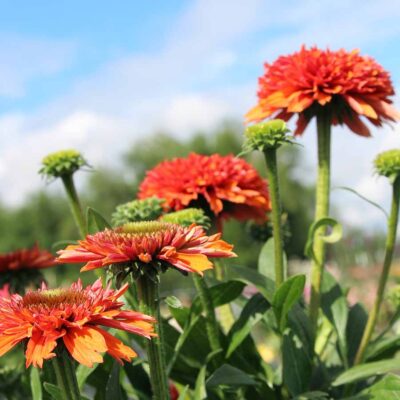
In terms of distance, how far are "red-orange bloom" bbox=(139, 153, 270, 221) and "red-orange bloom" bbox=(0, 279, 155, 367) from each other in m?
0.55

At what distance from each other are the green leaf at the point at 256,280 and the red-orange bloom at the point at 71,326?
0.37 m

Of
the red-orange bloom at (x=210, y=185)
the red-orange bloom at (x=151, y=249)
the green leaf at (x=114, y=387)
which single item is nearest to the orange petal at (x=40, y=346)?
the red-orange bloom at (x=151, y=249)

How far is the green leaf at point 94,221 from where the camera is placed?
112cm

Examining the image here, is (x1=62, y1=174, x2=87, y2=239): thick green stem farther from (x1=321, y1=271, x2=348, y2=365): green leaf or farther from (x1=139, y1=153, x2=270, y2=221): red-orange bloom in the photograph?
(x1=321, y1=271, x2=348, y2=365): green leaf

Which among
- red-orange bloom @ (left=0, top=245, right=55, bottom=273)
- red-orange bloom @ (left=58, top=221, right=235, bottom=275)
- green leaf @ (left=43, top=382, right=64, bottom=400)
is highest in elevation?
red-orange bloom @ (left=58, top=221, right=235, bottom=275)

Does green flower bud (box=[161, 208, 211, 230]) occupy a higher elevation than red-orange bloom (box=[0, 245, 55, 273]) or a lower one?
higher

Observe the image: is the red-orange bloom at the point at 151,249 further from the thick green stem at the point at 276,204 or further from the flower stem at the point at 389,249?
the flower stem at the point at 389,249

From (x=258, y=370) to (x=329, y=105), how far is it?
18.9 inches

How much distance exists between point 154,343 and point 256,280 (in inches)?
12.5

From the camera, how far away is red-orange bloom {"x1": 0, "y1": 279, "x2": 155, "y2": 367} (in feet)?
2.45

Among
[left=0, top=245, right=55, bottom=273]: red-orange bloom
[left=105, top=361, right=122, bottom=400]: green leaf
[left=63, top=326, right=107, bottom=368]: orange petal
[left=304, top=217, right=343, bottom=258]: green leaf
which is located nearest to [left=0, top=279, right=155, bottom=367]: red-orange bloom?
[left=63, top=326, right=107, bottom=368]: orange petal

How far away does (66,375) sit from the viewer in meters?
0.82

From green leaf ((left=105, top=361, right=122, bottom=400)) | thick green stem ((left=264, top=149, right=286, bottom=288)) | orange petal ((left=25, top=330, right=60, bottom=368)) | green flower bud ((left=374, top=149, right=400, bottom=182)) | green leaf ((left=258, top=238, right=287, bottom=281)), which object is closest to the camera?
orange petal ((left=25, top=330, right=60, bottom=368))

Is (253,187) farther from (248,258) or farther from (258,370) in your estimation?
(248,258)
